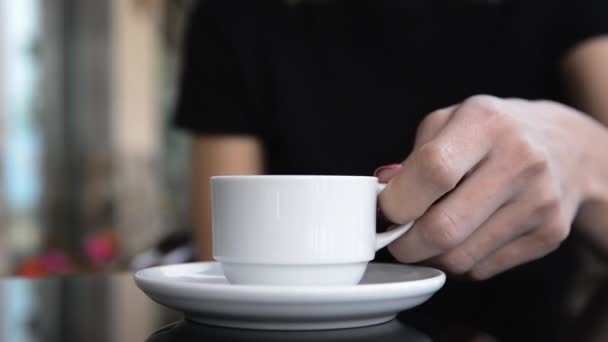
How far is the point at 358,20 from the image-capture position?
4.05ft

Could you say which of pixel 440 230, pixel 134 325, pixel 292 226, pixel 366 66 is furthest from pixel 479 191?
pixel 366 66

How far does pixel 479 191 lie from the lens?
52cm

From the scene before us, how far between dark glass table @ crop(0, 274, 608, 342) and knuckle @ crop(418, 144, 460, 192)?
98 millimetres

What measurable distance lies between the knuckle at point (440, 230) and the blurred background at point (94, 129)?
8.73 ft

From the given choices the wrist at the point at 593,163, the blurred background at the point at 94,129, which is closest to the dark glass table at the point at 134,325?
the wrist at the point at 593,163

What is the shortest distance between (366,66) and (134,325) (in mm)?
813

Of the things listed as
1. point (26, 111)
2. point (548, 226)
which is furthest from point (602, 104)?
point (26, 111)

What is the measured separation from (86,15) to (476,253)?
3.03 meters

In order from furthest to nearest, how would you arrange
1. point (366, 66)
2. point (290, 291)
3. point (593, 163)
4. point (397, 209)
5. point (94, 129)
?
point (94, 129) < point (366, 66) < point (593, 163) < point (397, 209) < point (290, 291)

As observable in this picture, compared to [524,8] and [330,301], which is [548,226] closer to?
[330,301]

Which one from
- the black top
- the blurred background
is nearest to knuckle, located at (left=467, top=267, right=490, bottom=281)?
the black top

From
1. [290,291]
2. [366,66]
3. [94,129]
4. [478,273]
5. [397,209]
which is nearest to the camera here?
[290,291]

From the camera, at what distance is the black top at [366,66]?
1184 mm

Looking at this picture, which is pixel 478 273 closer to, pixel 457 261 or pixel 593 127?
pixel 457 261
